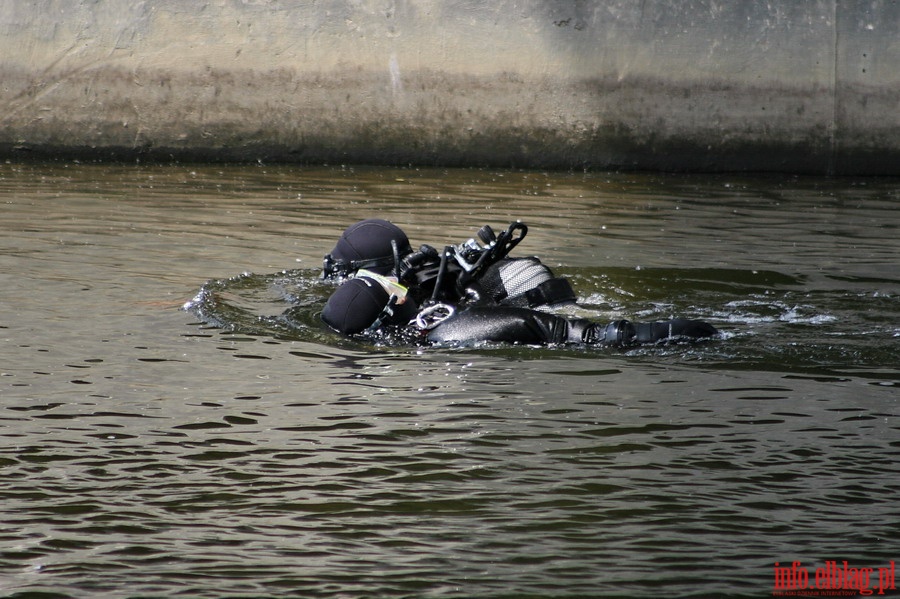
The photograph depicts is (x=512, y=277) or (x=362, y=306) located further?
(x=512, y=277)

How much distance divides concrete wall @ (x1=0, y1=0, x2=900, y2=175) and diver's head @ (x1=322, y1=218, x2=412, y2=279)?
8.36 m

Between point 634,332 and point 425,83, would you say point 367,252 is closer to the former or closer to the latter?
point 634,332

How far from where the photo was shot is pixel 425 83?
48.5 feet

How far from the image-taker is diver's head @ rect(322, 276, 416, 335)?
6402 millimetres

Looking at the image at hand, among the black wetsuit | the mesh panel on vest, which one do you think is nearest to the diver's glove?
the black wetsuit

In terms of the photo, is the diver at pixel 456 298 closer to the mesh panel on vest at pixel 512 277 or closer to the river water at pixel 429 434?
the mesh panel on vest at pixel 512 277

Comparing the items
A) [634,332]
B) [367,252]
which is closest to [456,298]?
[367,252]

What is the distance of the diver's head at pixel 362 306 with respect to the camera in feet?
21.0

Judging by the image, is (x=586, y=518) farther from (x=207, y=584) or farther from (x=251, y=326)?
(x=251, y=326)

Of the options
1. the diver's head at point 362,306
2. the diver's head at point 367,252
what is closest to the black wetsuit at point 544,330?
the diver's head at point 362,306

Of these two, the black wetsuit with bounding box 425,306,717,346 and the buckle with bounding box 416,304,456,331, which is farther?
the buckle with bounding box 416,304,456,331

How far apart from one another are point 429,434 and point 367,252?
6.14ft

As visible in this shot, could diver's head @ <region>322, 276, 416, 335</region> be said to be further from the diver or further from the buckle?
the buckle

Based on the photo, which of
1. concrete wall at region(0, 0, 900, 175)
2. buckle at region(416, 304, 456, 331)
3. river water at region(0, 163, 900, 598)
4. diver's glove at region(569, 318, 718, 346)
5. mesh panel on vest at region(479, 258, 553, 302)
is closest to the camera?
river water at region(0, 163, 900, 598)
